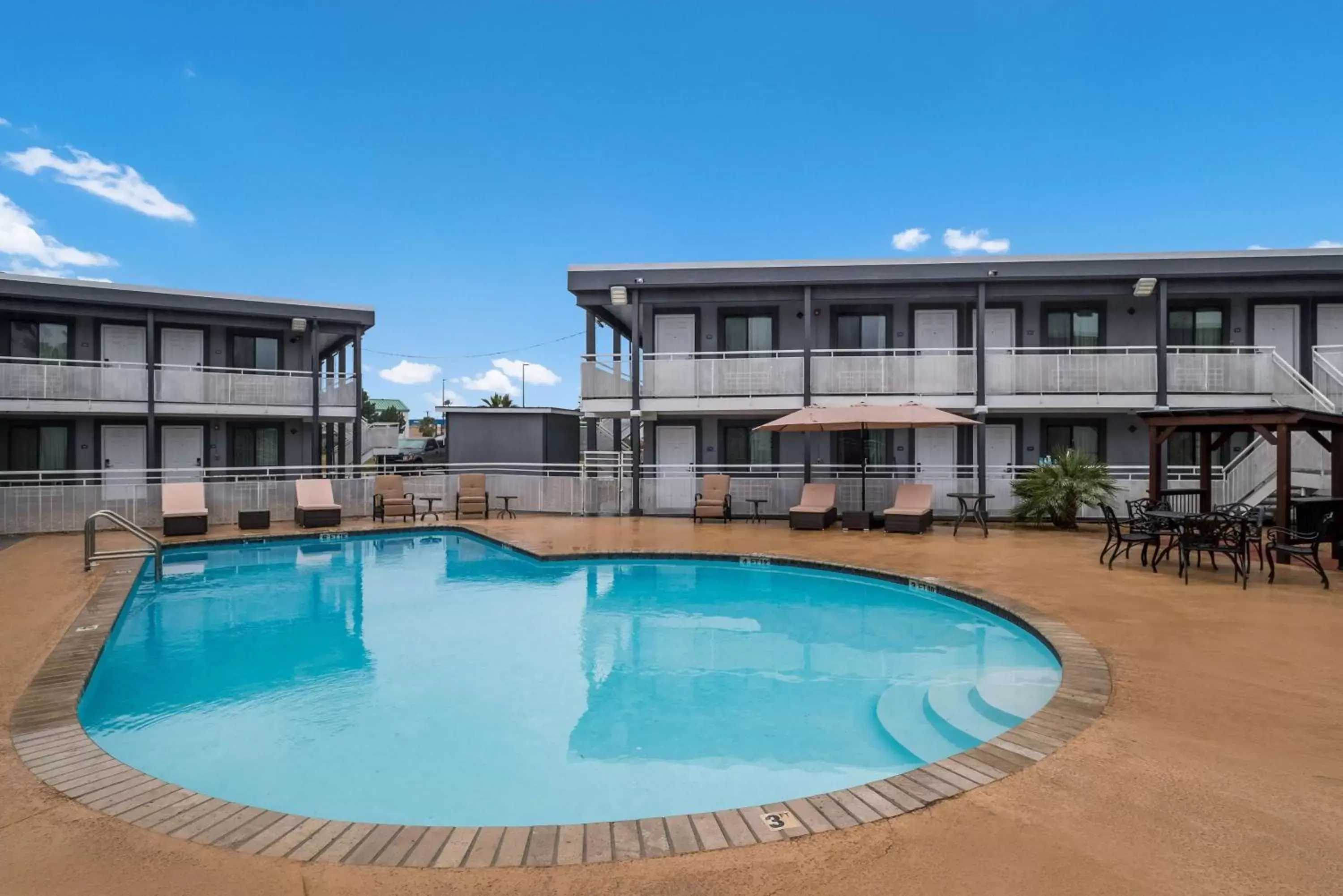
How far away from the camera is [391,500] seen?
16.6 meters

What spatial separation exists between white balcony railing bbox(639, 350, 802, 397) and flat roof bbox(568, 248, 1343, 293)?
190cm

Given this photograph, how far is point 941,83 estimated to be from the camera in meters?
25.8

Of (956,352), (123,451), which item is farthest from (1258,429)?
(123,451)

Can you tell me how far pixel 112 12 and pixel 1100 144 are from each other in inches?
1167

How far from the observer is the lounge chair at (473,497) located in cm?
1758

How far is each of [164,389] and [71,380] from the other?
1.90 m

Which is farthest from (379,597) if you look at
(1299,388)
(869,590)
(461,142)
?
(461,142)

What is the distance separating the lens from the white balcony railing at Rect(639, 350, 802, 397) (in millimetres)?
16891

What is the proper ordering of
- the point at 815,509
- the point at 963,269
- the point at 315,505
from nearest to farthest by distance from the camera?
1. the point at 815,509
2. the point at 315,505
3. the point at 963,269

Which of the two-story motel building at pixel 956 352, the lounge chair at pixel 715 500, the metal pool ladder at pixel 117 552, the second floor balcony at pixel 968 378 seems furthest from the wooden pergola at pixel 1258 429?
the metal pool ladder at pixel 117 552

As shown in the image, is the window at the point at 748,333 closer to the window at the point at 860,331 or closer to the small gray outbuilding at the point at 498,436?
the window at the point at 860,331

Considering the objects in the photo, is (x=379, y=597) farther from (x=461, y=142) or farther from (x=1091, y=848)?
(x=461, y=142)

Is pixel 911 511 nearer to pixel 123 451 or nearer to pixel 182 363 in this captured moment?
pixel 182 363

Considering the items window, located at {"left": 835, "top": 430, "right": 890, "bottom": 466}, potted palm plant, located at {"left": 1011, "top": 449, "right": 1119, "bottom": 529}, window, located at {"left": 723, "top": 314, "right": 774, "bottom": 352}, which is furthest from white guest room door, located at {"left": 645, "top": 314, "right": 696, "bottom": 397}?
potted palm plant, located at {"left": 1011, "top": 449, "right": 1119, "bottom": 529}
